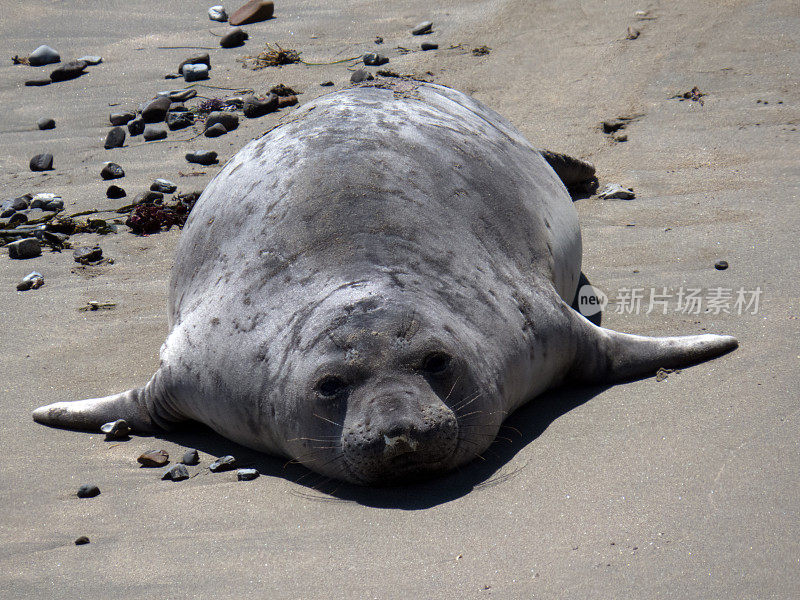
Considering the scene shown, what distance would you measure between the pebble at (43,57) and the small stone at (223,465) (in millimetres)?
6289

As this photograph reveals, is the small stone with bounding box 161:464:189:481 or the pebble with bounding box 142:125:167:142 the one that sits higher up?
the small stone with bounding box 161:464:189:481

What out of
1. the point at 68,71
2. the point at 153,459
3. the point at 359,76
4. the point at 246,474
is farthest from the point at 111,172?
the point at 246,474

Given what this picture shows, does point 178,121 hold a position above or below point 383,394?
below

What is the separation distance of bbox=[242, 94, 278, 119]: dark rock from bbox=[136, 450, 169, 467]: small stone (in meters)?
4.01

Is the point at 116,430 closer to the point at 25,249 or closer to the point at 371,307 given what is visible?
the point at 371,307

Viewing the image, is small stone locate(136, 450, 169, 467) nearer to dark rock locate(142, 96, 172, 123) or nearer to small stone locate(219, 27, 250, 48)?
dark rock locate(142, 96, 172, 123)

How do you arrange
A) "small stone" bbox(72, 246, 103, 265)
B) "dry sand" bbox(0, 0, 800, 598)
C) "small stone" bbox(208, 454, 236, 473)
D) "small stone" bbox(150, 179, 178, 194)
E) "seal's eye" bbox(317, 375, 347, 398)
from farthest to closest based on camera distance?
"small stone" bbox(150, 179, 178, 194), "small stone" bbox(72, 246, 103, 265), "small stone" bbox(208, 454, 236, 473), "seal's eye" bbox(317, 375, 347, 398), "dry sand" bbox(0, 0, 800, 598)

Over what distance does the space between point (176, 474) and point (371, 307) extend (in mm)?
859

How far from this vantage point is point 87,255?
5430 millimetres

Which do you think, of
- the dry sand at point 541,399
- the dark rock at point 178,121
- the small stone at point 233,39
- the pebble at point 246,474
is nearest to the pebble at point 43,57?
the dry sand at point 541,399

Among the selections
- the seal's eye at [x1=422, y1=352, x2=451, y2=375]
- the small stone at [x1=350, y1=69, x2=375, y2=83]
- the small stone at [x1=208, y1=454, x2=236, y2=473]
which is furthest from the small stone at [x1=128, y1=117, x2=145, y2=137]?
the seal's eye at [x1=422, y1=352, x2=451, y2=375]

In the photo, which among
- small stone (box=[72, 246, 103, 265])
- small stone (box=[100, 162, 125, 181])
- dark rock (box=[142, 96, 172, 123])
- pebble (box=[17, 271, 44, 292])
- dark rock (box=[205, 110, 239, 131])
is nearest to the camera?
pebble (box=[17, 271, 44, 292])

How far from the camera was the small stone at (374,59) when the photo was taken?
26.2 ft

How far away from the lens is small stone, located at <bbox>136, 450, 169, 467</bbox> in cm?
352
